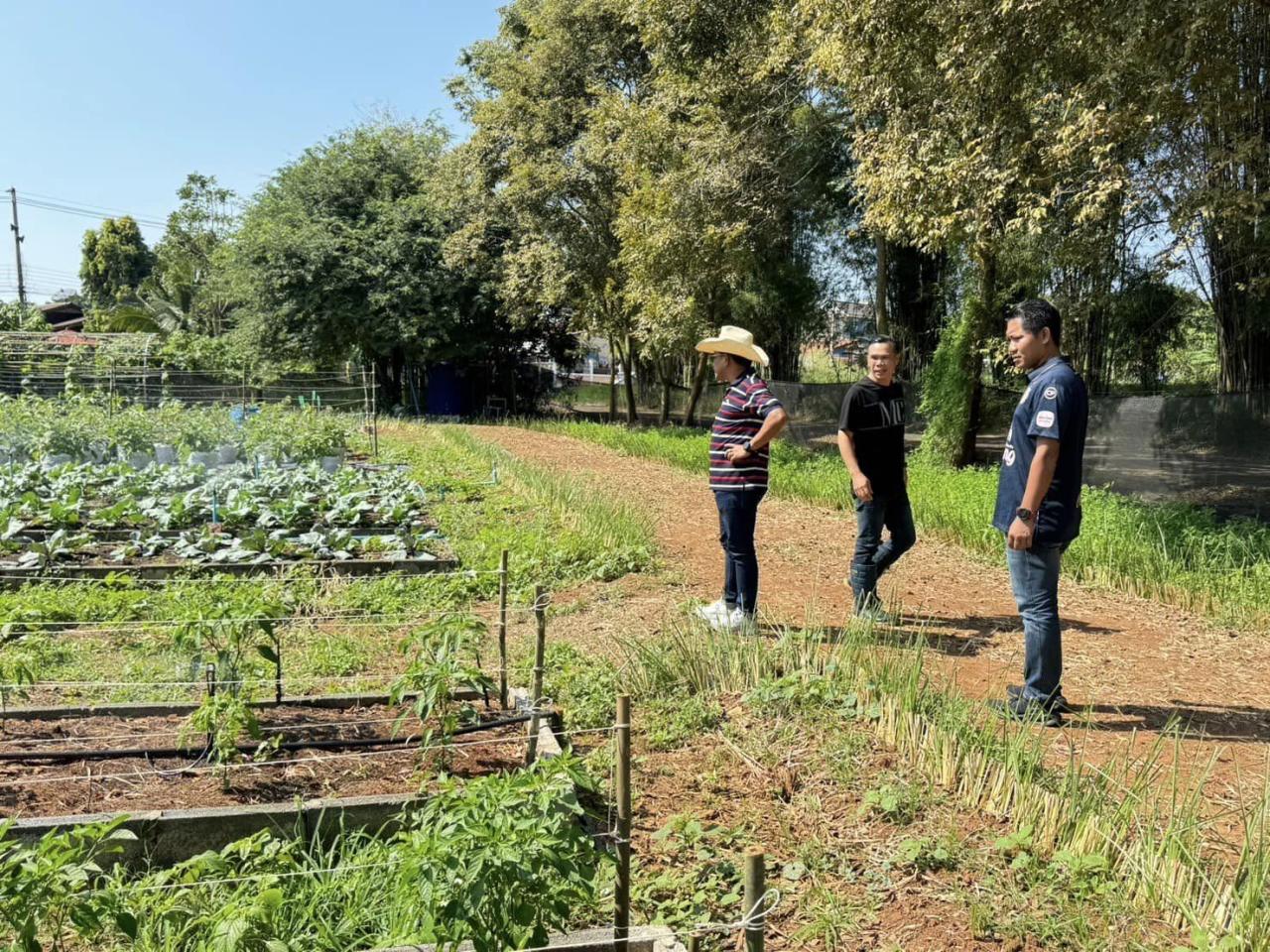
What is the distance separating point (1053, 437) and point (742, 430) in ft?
5.33

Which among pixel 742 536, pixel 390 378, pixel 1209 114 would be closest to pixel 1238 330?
pixel 1209 114

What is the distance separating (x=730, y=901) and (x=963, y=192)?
7524 millimetres

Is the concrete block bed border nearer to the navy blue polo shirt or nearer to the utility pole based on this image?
the navy blue polo shirt

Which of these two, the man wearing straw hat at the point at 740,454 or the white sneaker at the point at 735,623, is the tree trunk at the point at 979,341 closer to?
the man wearing straw hat at the point at 740,454

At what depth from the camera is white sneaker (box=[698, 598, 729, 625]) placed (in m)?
5.00

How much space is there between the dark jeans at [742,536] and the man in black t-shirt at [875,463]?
2.14ft

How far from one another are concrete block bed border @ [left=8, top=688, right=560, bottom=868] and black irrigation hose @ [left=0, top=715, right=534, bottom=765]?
1.22 feet

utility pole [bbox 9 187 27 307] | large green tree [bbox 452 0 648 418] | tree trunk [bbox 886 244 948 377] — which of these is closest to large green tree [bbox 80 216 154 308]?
utility pole [bbox 9 187 27 307]

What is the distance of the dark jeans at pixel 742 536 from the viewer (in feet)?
15.7

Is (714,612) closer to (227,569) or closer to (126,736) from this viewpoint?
(126,736)

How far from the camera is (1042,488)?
12.0ft

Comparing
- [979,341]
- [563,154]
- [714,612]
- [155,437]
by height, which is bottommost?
[714,612]

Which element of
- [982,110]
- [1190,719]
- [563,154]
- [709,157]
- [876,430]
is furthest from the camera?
[563,154]

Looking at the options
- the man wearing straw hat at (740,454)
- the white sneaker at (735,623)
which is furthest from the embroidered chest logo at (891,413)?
the white sneaker at (735,623)
